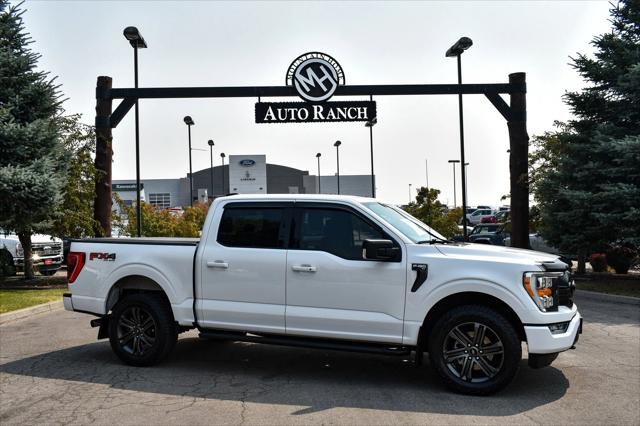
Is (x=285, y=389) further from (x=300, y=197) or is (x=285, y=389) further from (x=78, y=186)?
(x=78, y=186)

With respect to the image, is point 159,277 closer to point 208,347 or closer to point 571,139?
point 208,347

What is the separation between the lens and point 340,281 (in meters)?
6.10

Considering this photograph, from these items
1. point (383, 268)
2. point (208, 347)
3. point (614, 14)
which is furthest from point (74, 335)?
point (614, 14)

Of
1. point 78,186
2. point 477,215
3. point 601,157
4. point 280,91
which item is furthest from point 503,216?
point 477,215

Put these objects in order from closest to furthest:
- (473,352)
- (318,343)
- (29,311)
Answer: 1. (473,352)
2. (318,343)
3. (29,311)

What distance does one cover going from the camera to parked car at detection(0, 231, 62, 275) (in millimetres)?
17781

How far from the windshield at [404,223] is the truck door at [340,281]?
290mm

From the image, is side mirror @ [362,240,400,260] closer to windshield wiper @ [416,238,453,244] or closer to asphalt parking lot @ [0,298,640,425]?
windshield wiper @ [416,238,453,244]

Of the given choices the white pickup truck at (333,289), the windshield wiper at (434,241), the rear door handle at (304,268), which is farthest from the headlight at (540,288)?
the rear door handle at (304,268)

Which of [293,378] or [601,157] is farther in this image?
[601,157]

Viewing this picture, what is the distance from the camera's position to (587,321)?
9953 millimetres

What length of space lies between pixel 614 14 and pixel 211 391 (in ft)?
49.1

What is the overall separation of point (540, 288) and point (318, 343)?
229 centimetres

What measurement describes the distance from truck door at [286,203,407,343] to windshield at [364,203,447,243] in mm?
290
